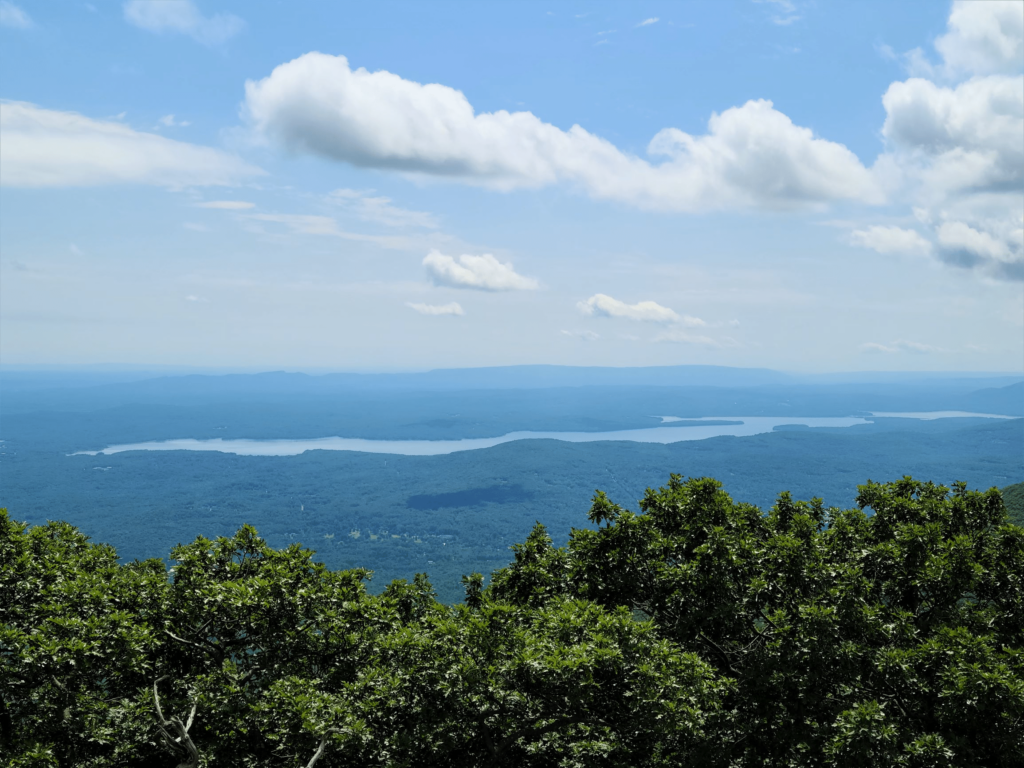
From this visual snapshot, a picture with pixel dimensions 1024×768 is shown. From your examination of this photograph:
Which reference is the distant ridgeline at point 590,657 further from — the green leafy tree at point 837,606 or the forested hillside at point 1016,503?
the forested hillside at point 1016,503

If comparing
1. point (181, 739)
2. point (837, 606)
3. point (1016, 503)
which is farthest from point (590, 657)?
point (1016, 503)

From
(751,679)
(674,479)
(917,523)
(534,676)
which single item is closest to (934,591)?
(917,523)

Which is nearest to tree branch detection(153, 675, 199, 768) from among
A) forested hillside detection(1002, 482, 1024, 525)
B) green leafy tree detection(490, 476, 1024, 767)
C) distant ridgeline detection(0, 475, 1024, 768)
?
distant ridgeline detection(0, 475, 1024, 768)

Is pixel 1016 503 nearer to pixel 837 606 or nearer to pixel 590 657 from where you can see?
pixel 837 606

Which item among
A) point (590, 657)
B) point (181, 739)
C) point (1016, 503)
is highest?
point (590, 657)

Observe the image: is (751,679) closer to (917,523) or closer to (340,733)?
(917,523)

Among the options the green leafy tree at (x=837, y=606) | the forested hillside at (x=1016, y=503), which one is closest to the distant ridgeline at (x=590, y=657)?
the green leafy tree at (x=837, y=606)

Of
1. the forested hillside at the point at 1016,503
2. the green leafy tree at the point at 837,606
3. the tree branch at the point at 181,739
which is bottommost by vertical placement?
the forested hillside at the point at 1016,503

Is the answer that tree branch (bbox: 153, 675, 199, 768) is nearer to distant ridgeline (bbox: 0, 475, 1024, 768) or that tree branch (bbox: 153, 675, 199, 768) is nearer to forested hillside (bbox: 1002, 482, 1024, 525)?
distant ridgeline (bbox: 0, 475, 1024, 768)

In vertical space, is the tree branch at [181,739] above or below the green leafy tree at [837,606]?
below
